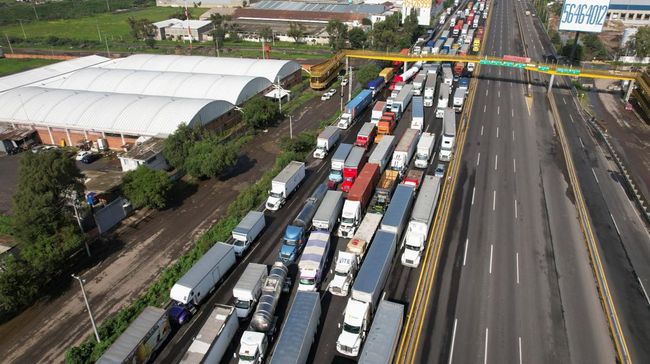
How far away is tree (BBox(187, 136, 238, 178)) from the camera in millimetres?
56531

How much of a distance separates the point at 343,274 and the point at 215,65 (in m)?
80.7

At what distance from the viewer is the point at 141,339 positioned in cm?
3052

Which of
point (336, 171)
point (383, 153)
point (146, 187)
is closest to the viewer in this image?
point (146, 187)

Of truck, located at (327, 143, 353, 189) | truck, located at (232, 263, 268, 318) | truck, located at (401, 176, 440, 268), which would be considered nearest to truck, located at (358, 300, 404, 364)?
truck, located at (401, 176, 440, 268)

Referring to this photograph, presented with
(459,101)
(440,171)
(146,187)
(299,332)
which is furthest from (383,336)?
(459,101)

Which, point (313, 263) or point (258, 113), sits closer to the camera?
point (313, 263)

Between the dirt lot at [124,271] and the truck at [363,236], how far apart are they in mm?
19073

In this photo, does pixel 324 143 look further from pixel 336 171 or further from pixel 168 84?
pixel 168 84

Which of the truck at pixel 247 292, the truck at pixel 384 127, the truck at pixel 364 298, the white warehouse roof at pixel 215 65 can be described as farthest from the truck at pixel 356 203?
the white warehouse roof at pixel 215 65

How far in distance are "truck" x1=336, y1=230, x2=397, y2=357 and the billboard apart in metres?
86.0

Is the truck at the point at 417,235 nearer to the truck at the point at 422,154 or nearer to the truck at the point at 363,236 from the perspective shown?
the truck at the point at 363,236

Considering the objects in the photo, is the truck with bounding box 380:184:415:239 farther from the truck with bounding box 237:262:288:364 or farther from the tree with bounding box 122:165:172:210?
the tree with bounding box 122:165:172:210

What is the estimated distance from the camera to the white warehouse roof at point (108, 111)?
6938 centimetres

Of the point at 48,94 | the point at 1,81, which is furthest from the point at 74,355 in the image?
the point at 1,81
